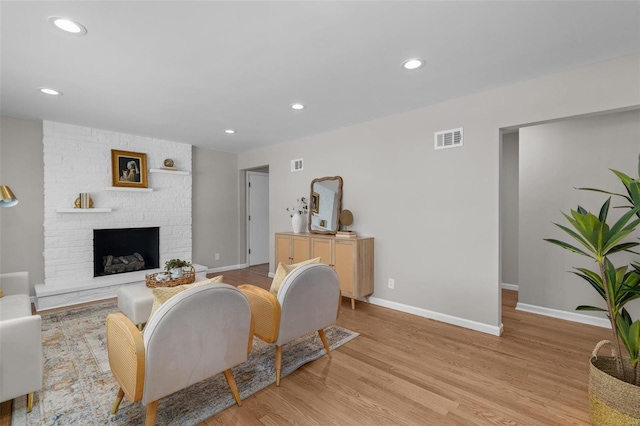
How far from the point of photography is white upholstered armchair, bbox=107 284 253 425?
143 centimetres

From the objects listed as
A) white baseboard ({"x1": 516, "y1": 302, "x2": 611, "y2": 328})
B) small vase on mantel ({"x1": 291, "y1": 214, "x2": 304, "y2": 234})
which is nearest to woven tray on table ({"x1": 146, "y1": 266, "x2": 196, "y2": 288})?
small vase on mantel ({"x1": 291, "y1": 214, "x2": 304, "y2": 234})

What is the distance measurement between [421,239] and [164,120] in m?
3.66

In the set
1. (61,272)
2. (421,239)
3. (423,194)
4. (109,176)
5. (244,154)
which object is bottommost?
(61,272)

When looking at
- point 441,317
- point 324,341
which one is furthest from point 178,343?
point 441,317

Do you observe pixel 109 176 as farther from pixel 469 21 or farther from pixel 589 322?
pixel 589 322

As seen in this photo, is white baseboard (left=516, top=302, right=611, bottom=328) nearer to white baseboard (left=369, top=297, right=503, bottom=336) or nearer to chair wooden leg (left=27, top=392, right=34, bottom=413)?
white baseboard (left=369, top=297, right=503, bottom=336)

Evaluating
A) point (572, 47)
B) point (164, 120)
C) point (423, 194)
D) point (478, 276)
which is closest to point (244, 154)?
point (164, 120)

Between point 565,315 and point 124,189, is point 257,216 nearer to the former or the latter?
point 124,189

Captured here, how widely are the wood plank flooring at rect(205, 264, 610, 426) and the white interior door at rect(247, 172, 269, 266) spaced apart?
151 inches

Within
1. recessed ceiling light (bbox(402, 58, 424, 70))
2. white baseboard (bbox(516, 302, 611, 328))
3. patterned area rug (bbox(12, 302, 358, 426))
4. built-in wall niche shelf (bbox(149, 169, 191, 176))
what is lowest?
patterned area rug (bbox(12, 302, 358, 426))

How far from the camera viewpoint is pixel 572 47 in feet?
7.02

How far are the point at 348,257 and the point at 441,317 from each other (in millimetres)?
1255

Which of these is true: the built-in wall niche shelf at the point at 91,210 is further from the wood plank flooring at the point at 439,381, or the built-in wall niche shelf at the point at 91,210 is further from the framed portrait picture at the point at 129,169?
the wood plank flooring at the point at 439,381

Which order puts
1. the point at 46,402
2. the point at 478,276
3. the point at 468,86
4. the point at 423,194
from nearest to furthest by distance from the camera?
the point at 46,402, the point at 468,86, the point at 478,276, the point at 423,194
